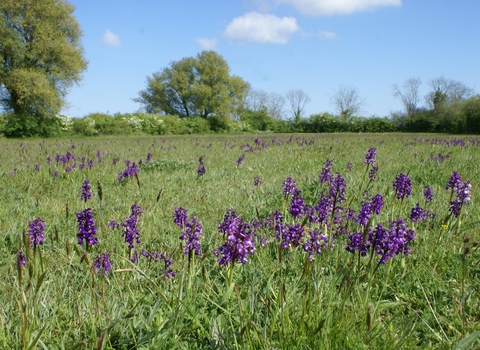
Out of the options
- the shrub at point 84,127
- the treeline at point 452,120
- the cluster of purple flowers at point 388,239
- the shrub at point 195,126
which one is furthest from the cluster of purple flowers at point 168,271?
the shrub at point 195,126

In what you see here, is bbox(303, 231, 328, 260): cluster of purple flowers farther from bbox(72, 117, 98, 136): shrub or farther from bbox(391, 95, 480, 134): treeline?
bbox(391, 95, 480, 134): treeline

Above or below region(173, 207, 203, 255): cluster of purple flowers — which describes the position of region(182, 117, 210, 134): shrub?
above

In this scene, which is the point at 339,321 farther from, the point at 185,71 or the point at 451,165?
the point at 185,71

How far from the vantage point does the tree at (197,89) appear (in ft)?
200

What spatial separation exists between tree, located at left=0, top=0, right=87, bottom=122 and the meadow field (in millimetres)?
30174

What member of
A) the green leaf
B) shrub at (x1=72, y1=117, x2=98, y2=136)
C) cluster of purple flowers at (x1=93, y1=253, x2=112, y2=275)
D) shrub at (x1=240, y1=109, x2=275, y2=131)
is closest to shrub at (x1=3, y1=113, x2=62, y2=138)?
shrub at (x1=72, y1=117, x2=98, y2=136)

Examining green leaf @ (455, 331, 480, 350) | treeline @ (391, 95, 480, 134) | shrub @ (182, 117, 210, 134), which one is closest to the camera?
green leaf @ (455, 331, 480, 350)

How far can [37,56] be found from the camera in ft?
110

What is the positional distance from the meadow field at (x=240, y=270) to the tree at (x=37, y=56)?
30.2 m

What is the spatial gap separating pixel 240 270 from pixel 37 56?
37.4 m

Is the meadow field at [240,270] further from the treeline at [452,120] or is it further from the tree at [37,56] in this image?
the treeline at [452,120]

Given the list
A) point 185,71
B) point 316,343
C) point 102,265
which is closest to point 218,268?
point 102,265

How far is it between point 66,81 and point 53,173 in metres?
32.9

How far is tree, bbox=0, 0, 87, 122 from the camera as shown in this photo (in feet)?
103
